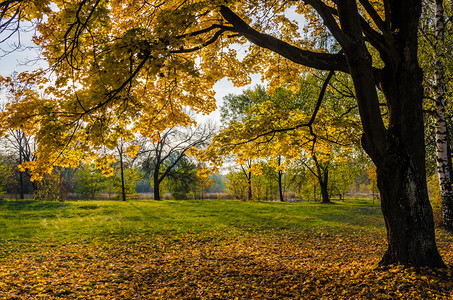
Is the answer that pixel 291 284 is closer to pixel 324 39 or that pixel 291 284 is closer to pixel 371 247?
pixel 371 247

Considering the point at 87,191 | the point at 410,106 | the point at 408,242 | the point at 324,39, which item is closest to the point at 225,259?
the point at 408,242

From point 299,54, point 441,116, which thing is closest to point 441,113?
point 441,116

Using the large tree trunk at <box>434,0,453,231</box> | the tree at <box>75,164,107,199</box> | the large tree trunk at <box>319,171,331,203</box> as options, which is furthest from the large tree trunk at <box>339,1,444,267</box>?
the tree at <box>75,164,107,199</box>

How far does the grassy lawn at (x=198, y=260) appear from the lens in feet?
12.9

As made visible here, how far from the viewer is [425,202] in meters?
3.99

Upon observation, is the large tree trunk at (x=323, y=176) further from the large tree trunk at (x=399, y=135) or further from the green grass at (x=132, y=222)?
the large tree trunk at (x=399, y=135)

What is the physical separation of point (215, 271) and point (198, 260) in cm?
109

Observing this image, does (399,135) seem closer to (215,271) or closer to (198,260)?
(215,271)

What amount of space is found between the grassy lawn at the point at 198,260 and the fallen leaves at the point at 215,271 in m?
0.02

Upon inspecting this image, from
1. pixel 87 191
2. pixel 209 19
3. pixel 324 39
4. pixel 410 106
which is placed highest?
pixel 324 39

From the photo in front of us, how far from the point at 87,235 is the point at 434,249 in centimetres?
961

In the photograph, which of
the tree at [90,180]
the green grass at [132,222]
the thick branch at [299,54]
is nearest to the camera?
the thick branch at [299,54]

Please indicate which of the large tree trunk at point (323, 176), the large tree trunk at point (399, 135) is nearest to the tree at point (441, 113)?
the large tree trunk at point (399, 135)

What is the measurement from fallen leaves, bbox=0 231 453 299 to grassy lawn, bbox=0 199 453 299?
0.06ft
